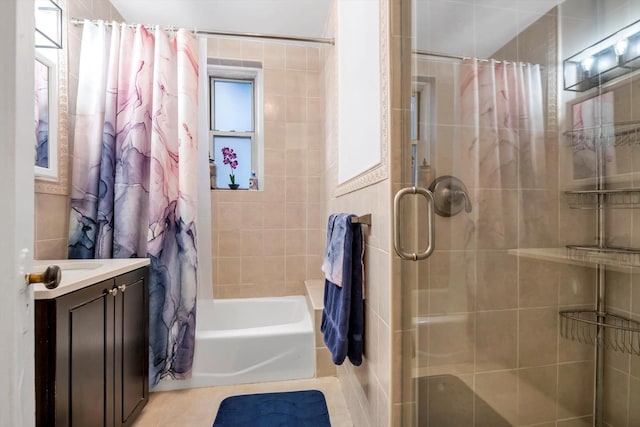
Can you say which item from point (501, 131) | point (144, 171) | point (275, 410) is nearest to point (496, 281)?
point (501, 131)

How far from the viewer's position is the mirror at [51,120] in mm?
1446

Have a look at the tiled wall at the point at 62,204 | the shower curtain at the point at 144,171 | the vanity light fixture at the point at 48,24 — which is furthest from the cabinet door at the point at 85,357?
the vanity light fixture at the point at 48,24

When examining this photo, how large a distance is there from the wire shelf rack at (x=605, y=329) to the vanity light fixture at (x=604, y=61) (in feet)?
2.00

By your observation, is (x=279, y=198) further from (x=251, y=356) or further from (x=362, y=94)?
(x=362, y=94)

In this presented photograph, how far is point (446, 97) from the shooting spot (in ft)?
2.98

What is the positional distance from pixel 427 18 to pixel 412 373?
1199 millimetres

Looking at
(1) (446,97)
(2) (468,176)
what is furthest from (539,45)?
(2) (468,176)

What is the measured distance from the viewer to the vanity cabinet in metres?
0.88

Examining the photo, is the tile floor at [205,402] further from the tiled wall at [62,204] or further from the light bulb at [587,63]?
the light bulb at [587,63]

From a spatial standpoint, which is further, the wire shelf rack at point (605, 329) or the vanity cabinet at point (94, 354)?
the vanity cabinet at point (94, 354)

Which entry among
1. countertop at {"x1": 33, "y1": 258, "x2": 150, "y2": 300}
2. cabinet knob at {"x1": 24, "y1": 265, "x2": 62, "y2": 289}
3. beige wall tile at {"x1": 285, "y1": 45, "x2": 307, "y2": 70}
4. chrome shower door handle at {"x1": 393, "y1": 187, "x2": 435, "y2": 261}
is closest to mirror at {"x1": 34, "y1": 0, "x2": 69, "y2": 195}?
countertop at {"x1": 33, "y1": 258, "x2": 150, "y2": 300}

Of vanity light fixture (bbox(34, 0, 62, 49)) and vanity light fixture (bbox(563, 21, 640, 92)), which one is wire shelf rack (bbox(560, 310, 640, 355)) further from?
vanity light fixture (bbox(34, 0, 62, 49))

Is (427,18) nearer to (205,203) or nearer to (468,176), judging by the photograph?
(468,176)

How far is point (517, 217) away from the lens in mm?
814
